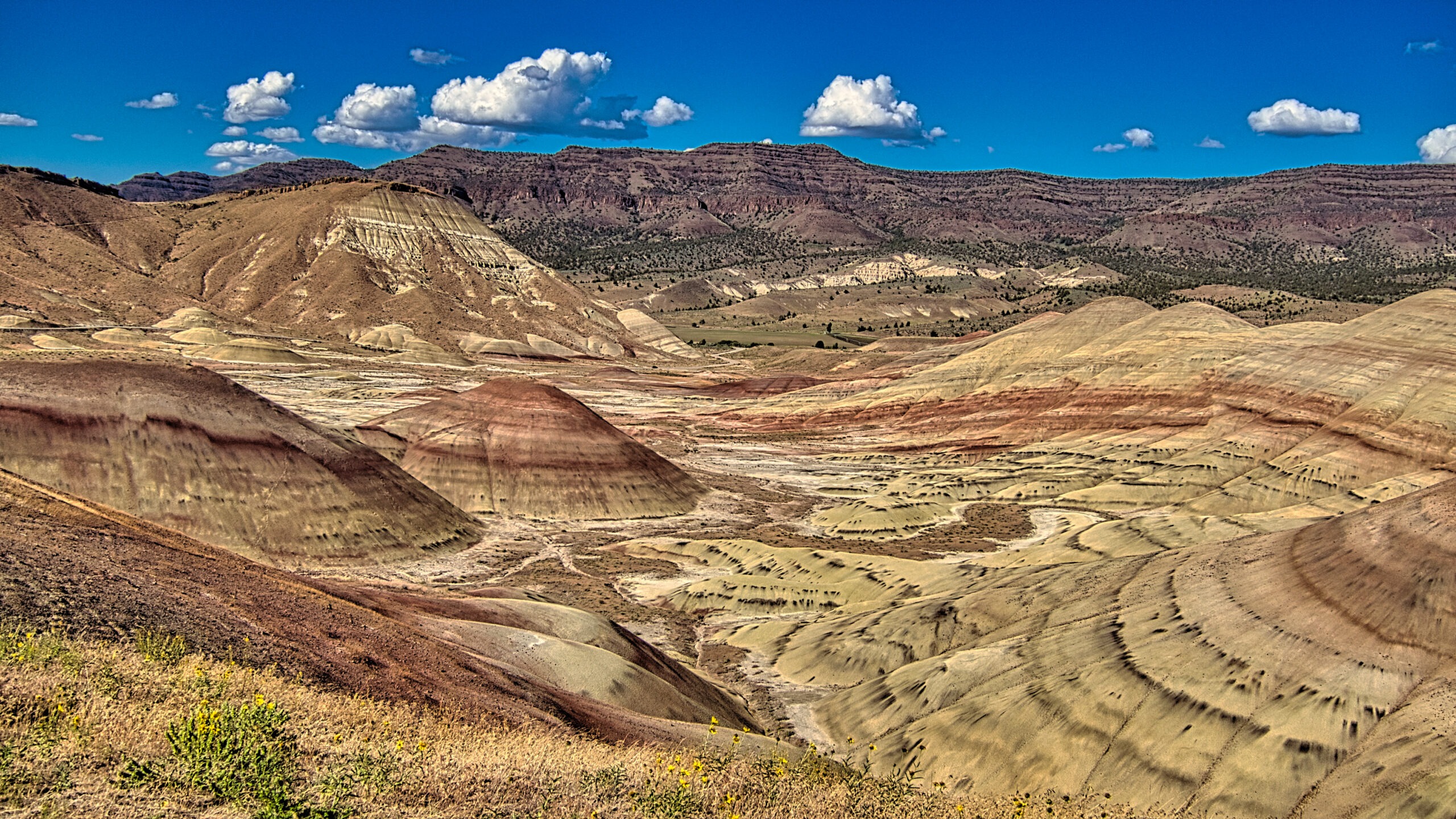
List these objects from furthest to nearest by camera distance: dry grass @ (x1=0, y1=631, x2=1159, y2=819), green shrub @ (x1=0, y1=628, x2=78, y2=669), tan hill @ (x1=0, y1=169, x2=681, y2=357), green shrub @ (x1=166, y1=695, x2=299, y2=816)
Answer: tan hill @ (x1=0, y1=169, x2=681, y2=357) < green shrub @ (x1=0, y1=628, x2=78, y2=669) < green shrub @ (x1=166, y1=695, x2=299, y2=816) < dry grass @ (x1=0, y1=631, x2=1159, y2=819)

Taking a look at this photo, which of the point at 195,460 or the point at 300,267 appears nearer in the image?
the point at 195,460

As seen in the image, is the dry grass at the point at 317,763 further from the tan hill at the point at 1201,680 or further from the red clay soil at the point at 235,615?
the tan hill at the point at 1201,680

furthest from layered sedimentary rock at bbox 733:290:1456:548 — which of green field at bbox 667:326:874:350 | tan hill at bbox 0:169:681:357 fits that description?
green field at bbox 667:326:874:350

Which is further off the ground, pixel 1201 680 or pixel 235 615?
pixel 235 615

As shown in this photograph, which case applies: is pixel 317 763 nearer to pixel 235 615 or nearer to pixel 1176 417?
pixel 235 615

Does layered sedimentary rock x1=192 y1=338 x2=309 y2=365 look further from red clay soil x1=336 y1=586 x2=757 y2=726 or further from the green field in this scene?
red clay soil x1=336 y1=586 x2=757 y2=726

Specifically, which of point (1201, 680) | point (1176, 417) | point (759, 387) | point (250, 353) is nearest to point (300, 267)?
point (250, 353)
